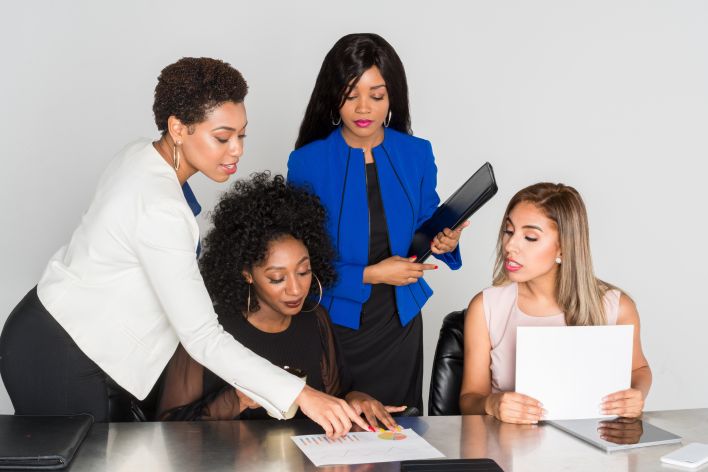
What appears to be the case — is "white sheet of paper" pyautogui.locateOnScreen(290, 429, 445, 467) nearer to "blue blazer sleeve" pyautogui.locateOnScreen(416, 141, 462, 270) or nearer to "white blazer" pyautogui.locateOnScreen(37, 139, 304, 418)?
"white blazer" pyautogui.locateOnScreen(37, 139, 304, 418)

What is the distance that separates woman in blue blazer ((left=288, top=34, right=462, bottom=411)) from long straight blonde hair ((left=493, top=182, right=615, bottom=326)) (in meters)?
0.50

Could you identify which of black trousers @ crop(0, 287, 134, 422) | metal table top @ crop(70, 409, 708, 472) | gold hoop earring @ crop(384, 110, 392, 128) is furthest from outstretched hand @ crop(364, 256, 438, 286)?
black trousers @ crop(0, 287, 134, 422)

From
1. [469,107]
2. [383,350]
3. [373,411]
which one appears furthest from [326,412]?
[469,107]

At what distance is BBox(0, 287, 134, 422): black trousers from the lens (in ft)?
7.41

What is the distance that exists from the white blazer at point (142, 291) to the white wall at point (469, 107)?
2030 millimetres

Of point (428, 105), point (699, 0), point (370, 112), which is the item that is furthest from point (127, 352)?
point (699, 0)

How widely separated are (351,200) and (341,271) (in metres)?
0.28

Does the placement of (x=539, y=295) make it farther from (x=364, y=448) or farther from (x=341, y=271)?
(x=364, y=448)

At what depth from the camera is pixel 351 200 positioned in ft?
10.5

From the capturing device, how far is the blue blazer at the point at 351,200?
3.18 metres

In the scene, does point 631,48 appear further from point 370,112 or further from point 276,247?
point 276,247

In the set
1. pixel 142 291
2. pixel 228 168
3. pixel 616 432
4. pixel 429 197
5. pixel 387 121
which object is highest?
pixel 387 121

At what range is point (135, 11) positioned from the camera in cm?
425

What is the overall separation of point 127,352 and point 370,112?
1.28 meters
